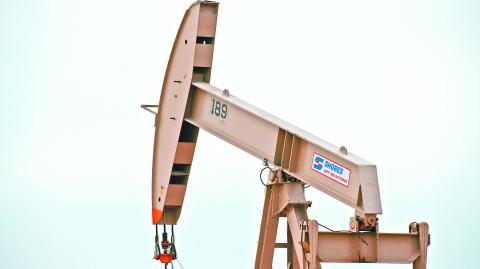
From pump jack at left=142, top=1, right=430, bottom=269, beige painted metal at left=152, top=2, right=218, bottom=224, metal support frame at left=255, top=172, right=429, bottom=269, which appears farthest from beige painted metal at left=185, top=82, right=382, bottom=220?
metal support frame at left=255, top=172, right=429, bottom=269

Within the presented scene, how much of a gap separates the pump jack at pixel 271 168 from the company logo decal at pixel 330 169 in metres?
0.01

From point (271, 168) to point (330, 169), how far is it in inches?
81.0

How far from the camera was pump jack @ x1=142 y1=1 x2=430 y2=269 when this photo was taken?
1072 inches

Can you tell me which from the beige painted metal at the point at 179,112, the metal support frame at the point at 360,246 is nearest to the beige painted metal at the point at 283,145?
the beige painted metal at the point at 179,112

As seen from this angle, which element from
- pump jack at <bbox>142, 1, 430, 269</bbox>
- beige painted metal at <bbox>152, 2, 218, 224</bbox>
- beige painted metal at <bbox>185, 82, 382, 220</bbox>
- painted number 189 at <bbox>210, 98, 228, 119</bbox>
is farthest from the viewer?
beige painted metal at <bbox>152, 2, 218, 224</bbox>

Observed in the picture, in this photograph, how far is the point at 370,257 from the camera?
2734 centimetres

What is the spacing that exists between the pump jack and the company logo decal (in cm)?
1

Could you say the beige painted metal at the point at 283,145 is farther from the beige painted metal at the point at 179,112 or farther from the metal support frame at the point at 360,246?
the metal support frame at the point at 360,246

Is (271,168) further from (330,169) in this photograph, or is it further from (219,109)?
(330,169)

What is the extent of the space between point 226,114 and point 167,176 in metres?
2.93

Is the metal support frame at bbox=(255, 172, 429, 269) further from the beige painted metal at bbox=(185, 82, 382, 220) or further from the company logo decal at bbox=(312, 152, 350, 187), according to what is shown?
the company logo decal at bbox=(312, 152, 350, 187)

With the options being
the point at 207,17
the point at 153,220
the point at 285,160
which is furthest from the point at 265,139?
the point at 153,220

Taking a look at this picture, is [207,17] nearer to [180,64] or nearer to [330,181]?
[180,64]

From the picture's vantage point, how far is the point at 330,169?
27.7 metres
